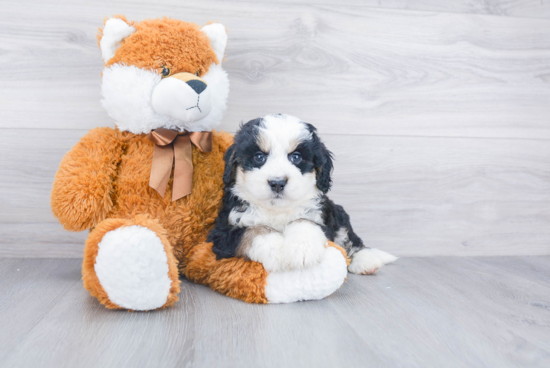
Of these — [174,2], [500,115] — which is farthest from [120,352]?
[500,115]

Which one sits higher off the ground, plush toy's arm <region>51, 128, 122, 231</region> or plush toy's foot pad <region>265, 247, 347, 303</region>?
plush toy's arm <region>51, 128, 122, 231</region>

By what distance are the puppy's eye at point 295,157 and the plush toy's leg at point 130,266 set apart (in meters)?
0.43

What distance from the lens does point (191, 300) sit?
1.27 m

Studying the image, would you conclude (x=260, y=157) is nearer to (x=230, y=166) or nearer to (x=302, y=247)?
(x=230, y=166)

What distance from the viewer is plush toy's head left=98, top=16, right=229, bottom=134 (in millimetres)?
1313

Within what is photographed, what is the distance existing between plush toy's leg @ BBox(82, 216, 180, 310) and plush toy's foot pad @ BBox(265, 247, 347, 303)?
281 millimetres

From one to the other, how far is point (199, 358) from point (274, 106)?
1.15 metres

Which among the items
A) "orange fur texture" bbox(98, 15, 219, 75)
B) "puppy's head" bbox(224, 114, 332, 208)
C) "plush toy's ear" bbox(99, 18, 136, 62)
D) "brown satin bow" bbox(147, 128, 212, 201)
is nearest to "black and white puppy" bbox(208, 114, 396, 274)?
"puppy's head" bbox(224, 114, 332, 208)

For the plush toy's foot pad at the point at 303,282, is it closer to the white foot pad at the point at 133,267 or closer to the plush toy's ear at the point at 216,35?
the white foot pad at the point at 133,267

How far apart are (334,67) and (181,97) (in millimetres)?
804

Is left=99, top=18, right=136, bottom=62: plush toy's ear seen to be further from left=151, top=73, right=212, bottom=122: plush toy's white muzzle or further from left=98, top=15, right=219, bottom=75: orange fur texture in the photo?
left=151, top=73, right=212, bottom=122: plush toy's white muzzle

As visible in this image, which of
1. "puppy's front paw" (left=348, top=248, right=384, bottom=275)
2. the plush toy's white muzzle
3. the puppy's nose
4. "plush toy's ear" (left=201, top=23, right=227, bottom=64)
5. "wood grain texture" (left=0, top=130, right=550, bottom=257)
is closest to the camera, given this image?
the puppy's nose

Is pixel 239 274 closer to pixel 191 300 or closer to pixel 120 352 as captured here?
pixel 191 300

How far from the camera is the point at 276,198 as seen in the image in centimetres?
122
